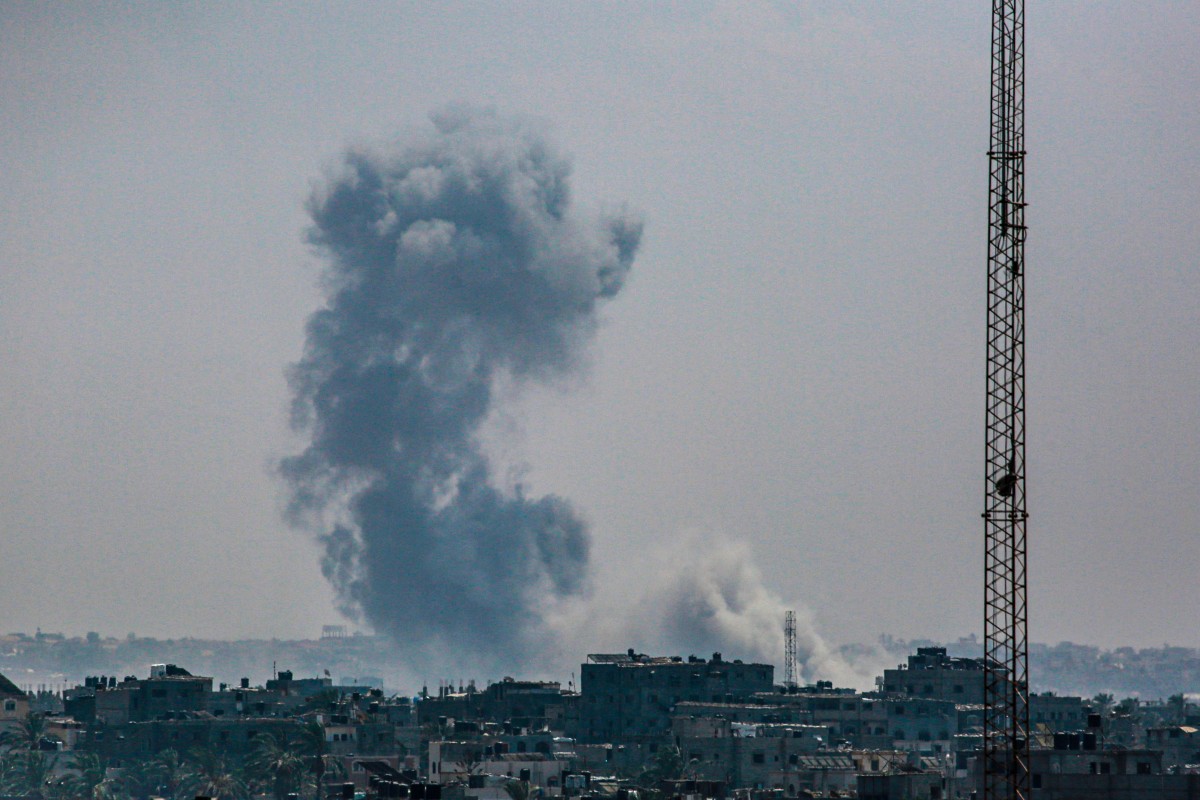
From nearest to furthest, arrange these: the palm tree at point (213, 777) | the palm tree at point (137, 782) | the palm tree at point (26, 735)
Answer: the palm tree at point (213, 777) < the palm tree at point (137, 782) < the palm tree at point (26, 735)

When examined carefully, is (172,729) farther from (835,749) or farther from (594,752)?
(835,749)

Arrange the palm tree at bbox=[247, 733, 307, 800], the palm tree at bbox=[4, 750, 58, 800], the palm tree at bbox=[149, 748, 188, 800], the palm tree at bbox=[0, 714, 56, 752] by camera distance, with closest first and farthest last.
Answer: the palm tree at bbox=[247, 733, 307, 800] → the palm tree at bbox=[4, 750, 58, 800] → the palm tree at bbox=[149, 748, 188, 800] → the palm tree at bbox=[0, 714, 56, 752]

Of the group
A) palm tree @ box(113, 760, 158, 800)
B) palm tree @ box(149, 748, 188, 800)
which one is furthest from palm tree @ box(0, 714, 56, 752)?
palm tree @ box(149, 748, 188, 800)

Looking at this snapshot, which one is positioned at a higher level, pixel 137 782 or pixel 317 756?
pixel 317 756

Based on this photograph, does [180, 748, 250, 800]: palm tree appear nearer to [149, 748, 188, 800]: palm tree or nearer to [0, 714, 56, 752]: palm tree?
[149, 748, 188, 800]: palm tree

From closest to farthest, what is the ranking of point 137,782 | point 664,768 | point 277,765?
point 664,768
point 277,765
point 137,782

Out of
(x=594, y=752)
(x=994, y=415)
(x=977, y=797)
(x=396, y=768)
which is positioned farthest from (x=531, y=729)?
(x=994, y=415)

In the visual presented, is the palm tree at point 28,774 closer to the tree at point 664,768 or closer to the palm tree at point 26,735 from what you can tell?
the palm tree at point 26,735

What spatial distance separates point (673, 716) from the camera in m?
187

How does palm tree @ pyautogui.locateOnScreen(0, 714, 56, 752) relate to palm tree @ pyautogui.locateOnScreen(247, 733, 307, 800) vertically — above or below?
above

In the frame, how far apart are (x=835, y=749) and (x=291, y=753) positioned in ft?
112

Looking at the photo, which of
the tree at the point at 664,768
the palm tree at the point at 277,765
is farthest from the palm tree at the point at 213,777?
the tree at the point at 664,768

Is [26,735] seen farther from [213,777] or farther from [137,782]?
[213,777]

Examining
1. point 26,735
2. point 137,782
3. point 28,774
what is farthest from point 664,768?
point 26,735
